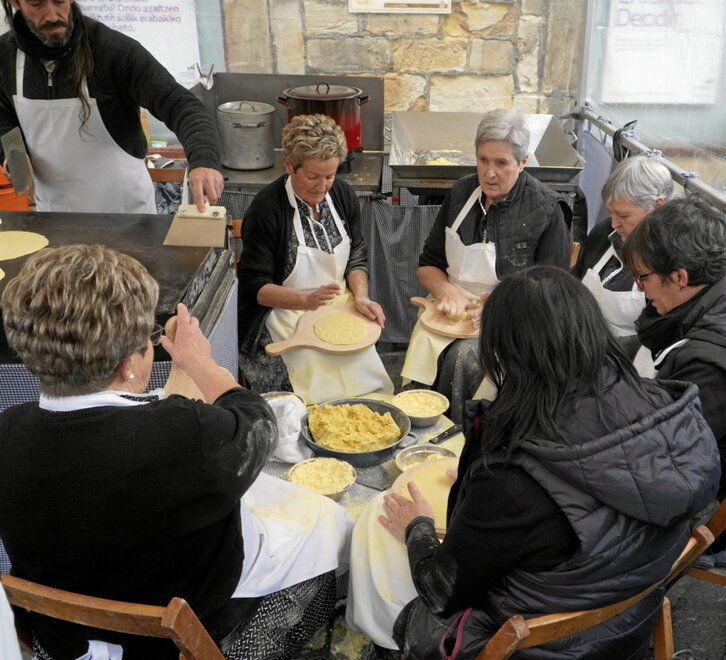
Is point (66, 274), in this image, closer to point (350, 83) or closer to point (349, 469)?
point (349, 469)

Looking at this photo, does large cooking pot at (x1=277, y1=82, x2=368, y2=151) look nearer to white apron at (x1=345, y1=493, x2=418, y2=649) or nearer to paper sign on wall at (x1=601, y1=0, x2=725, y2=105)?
paper sign on wall at (x1=601, y1=0, x2=725, y2=105)

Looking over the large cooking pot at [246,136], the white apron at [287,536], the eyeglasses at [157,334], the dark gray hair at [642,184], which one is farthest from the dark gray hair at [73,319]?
A: the large cooking pot at [246,136]

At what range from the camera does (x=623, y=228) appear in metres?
2.80

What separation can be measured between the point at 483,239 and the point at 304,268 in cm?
85

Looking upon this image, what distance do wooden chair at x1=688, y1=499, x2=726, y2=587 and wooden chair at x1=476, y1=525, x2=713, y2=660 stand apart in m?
0.31

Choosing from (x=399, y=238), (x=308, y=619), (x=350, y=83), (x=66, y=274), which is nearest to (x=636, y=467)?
(x=308, y=619)

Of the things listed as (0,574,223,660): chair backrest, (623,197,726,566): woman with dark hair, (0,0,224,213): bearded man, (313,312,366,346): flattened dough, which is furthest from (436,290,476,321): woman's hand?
(0,574,223,660): chair backrest

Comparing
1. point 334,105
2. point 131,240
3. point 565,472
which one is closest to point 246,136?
point 334,105

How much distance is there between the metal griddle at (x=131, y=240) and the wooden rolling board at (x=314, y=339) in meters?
0.69

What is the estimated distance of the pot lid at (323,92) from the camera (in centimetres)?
425

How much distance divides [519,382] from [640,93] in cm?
345

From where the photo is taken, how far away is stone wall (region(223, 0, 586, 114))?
5.11 meters

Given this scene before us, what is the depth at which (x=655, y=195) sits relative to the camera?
8.95ft

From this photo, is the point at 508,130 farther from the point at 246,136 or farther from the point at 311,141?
the point at 246,136
